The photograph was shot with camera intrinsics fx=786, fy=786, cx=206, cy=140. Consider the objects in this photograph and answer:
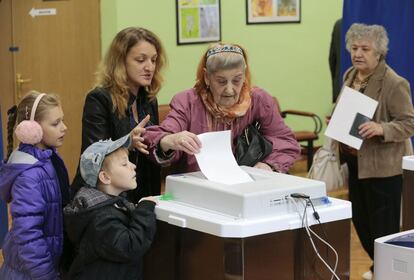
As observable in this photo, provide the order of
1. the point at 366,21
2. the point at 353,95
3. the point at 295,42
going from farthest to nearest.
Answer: the point at 295,42, the point at 366,21, the point at 353,95

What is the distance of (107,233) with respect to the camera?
2.39m

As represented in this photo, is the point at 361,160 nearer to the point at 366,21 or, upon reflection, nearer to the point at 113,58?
the point at 366,21

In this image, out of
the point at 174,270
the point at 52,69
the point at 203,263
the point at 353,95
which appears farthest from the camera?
the point at 52,69

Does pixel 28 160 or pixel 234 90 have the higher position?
pixel 234 90

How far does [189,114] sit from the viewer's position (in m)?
2.81

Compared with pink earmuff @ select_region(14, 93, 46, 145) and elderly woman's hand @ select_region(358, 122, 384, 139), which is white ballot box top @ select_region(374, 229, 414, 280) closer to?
pink earmuff @ select_region(14, 93, 46, 145)

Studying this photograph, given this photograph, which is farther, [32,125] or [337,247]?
[32,125]

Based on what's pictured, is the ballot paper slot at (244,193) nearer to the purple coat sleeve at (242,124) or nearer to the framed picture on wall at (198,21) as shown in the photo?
the purple coat sleeve at (242,124)

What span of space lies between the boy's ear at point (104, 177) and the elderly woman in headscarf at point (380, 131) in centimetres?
192

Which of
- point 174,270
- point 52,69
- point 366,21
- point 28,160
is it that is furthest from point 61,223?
point 52,69

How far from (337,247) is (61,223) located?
3.17 feet

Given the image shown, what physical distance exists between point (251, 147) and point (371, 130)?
1.42 metres

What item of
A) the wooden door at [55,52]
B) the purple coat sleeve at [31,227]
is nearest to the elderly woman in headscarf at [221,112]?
the purple coat sleeve at [31,227]

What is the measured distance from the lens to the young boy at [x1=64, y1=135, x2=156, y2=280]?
2396 millimetres
